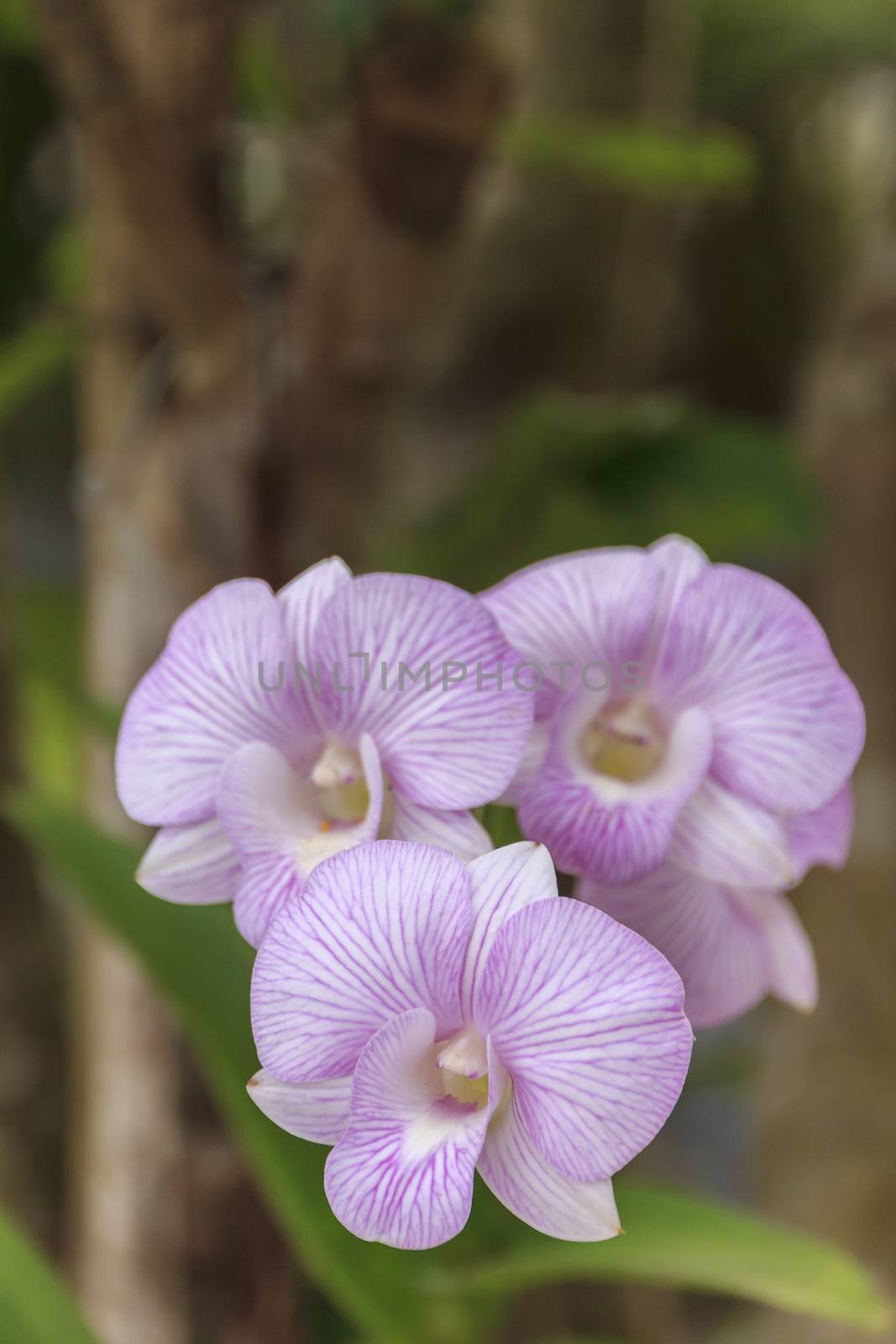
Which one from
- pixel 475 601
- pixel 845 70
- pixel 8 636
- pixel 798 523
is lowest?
pixel 8 636

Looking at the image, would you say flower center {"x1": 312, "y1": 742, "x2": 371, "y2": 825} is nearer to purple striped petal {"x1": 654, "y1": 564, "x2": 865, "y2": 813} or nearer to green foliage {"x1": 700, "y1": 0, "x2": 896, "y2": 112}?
purple striped petal {"x1": 654, "y1": 564, "x2": 865, "y2": 813}

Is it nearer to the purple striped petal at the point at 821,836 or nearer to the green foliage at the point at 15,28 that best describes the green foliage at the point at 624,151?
the green foliage at the point at 15,28

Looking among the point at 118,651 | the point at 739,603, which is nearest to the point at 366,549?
the point at 118,651

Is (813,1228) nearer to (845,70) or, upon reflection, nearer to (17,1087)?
(17,1087)

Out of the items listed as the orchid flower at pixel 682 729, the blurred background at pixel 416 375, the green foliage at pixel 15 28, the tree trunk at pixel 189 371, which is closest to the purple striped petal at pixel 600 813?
the orchid flower at pixel 682 729

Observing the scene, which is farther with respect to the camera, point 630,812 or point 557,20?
point 557,20

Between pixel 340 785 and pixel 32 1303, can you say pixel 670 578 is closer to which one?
pixel 340 785
